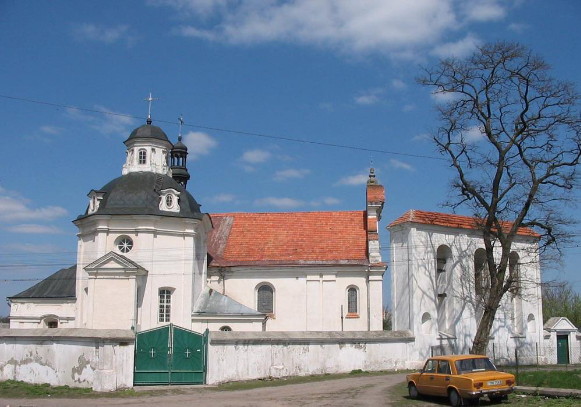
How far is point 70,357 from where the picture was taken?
23641 mm

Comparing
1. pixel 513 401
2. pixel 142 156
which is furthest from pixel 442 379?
pixel 142 156

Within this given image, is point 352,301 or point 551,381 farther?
point 352,301

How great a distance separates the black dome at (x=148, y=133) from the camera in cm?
3778

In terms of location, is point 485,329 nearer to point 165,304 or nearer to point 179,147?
point 165,304

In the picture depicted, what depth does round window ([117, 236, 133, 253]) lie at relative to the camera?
33.8 m

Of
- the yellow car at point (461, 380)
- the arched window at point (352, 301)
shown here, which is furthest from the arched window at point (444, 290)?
the yellow car at point (461, 380)

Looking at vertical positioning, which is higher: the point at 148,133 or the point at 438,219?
the point at 148,133

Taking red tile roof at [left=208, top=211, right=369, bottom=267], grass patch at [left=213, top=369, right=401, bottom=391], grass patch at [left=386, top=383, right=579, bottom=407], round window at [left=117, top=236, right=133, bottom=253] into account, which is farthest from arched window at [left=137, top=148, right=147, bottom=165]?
grass patch at [left=386, top=383, right=579, bottom=407]

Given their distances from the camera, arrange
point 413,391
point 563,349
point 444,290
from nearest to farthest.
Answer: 1. point 413,391
2. point 444,290
3. point 563,349

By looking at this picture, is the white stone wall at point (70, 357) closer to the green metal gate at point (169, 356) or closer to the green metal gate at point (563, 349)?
the green metal gate at point (169, 356)

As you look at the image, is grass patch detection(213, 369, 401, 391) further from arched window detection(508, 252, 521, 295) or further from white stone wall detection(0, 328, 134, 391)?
arched window detection(508, 252, 521, 295)

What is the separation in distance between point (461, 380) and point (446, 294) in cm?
1777

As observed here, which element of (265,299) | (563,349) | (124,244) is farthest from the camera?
(563,349)

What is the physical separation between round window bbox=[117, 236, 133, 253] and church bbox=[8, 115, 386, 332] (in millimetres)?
54
